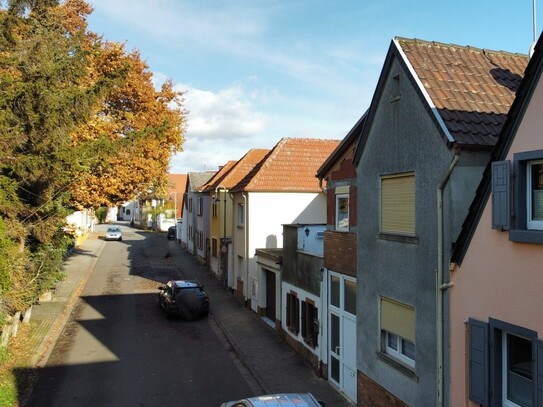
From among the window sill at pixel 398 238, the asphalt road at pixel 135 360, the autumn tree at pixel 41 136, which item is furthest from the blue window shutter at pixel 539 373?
the autumn tree at pixel 41 136

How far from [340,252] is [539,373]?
6.64 m

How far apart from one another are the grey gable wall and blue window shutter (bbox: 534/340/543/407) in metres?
1.79

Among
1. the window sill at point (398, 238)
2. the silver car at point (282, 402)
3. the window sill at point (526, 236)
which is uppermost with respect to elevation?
the window sill at point (526, 236)

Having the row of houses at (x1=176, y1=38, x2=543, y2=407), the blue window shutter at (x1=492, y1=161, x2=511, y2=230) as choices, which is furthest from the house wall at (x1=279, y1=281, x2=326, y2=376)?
the blue window shutter at (x1=492, y1=161, x2=511, y2=230)

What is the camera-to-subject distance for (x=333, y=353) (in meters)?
13.6

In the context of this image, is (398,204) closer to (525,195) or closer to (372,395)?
(525,195)

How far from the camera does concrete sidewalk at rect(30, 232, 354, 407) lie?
537 inches

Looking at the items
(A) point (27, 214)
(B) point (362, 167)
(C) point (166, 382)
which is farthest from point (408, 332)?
(A) point (27, 214)

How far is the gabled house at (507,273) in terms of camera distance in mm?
6523

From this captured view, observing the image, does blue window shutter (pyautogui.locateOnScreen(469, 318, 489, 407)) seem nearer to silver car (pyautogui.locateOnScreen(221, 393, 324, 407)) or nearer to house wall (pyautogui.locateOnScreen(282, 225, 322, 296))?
silver car (pyautogui.locateOnScreen(221, 393, 324, 407))

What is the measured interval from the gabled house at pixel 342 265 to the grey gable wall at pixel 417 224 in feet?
3.68

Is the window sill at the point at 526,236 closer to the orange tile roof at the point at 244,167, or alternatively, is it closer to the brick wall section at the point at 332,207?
the brick wall section at the point at 332,207

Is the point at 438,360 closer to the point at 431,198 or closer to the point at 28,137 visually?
the point at 431,198

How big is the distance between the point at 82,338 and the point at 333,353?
983 cm
